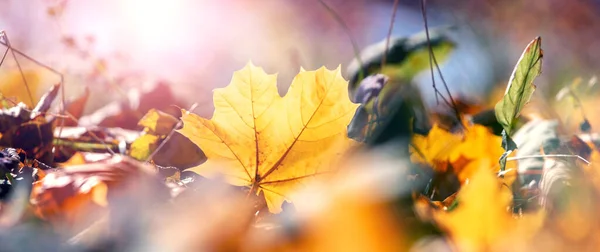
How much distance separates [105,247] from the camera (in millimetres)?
194

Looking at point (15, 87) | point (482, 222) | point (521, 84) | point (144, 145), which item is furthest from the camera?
point (15, 87)

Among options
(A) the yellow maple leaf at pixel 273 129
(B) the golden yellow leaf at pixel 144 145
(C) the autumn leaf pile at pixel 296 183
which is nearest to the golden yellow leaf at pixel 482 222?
(C) the autumn leaf pile at pixel 296 183

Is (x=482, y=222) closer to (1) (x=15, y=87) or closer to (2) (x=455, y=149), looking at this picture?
(2) (x=455, y=149)

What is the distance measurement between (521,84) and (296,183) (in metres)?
0.15

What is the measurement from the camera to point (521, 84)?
320mm

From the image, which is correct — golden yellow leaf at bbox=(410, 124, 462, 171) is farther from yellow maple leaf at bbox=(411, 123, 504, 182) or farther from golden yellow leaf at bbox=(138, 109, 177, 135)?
golden yellow leaf at bbox=(138, 109, 177, 135)

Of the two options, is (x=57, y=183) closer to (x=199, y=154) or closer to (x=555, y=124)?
(x=199, y=154)

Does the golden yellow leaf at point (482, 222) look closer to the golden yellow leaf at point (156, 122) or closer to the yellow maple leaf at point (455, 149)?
the yellow maple leaf at point (455, 149)

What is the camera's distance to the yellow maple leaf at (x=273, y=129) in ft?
1.04

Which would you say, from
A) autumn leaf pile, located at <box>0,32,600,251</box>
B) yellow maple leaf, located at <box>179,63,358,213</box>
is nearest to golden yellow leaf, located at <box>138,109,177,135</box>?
autumn leaf pile, located at <box>0,32,600,251</box>

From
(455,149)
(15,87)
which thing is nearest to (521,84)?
(455,149)

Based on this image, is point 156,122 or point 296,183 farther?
point 156,122

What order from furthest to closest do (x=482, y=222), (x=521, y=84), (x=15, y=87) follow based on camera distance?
(x=15, y=87) → (x=521, y=84) → (x=482, y=222)

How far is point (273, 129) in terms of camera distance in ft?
1.06
